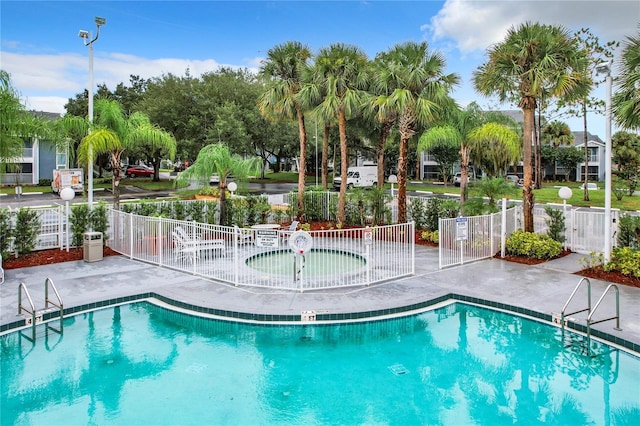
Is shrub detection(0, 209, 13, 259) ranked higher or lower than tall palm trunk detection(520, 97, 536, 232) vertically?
lower

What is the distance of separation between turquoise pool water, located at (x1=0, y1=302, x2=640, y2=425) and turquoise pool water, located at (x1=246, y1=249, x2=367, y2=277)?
330 centimetres

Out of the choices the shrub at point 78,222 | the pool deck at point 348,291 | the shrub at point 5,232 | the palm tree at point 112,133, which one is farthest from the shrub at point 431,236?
the shrub at point 5,232

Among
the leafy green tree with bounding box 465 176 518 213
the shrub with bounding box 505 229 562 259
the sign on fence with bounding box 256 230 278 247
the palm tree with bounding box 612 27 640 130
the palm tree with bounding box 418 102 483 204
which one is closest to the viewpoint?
the sign on fence with bounding box 256 230 278 247

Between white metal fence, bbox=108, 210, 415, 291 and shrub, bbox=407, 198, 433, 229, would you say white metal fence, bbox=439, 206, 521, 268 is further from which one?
shrub, bbox=407, 198, 433, 229

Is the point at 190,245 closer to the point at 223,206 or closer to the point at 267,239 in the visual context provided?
the point at 267,239

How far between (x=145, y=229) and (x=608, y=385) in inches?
415

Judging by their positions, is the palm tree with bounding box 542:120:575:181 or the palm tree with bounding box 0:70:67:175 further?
the palm tree with bounding box 542:120:575:181

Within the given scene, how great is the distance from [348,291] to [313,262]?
116 inches

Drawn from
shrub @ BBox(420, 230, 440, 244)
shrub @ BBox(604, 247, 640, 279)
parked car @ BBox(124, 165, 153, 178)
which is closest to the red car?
parked car @ BBox(124, 165, 153, 178)

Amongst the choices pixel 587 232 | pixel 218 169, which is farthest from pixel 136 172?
pixel 587 232

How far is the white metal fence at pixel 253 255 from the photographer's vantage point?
10172 mm

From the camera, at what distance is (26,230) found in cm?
1210

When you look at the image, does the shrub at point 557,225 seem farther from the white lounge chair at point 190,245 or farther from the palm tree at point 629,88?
the white lounge chair at point 190,245

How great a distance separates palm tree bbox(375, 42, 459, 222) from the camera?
1474cm
